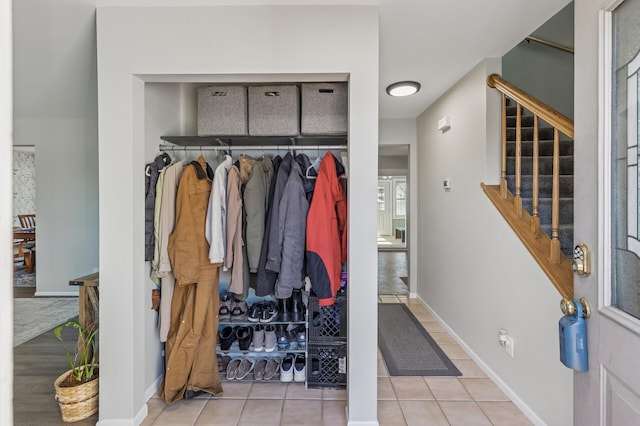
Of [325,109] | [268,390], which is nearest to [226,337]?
[268,390]

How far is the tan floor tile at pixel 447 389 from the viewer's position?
2.05 m

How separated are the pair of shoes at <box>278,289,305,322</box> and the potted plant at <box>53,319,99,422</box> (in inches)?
46.2

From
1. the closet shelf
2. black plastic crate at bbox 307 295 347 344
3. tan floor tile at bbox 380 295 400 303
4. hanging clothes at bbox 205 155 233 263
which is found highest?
the closet shelf

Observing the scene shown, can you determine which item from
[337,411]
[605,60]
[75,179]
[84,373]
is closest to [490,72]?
[605,60]

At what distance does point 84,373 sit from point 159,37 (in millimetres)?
2020

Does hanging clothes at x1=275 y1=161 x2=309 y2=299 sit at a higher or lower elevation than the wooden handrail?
lower

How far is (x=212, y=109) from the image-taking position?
2045 mm

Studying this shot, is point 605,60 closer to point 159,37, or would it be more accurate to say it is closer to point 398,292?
point 159,37

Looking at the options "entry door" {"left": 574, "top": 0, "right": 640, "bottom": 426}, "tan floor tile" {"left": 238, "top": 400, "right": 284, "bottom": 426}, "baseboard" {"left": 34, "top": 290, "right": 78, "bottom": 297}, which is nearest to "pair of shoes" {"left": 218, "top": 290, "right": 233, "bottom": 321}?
"tan floor tile" {"left": 238, "top": 400, "right": 284, "bottom": 426}

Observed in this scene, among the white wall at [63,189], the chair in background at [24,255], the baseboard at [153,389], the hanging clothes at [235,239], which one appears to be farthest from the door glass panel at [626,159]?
the chair in background at [24,255]

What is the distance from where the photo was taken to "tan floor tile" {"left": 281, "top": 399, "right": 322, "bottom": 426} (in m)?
1.80

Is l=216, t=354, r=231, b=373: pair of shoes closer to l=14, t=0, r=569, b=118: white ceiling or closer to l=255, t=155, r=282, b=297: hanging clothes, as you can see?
l=255, t=155, r=282, b=297: hanging clothes

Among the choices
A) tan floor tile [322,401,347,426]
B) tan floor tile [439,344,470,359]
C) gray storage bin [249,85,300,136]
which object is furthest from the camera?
tan floor tile [439,344,470,359]

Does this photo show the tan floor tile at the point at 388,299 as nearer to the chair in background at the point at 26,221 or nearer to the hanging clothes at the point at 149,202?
the hanging clothes at the point at 149,202
